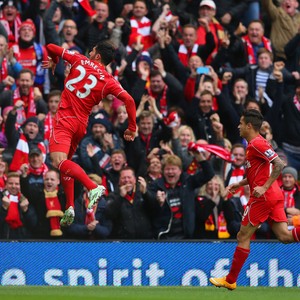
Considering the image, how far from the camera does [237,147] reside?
17.9 m

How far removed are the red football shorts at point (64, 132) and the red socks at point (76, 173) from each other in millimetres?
204

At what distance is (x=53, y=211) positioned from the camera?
16609mm

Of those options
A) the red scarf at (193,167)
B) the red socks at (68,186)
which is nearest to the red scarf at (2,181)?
the red socks at (68,186)

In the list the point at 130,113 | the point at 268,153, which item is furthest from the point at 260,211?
the point at 130,113

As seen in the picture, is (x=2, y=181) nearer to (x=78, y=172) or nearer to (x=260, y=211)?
(x=78, y=172)

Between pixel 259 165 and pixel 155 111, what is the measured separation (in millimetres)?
5478

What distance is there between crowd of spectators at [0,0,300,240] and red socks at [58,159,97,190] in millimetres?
2541

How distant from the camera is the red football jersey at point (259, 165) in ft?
44.6

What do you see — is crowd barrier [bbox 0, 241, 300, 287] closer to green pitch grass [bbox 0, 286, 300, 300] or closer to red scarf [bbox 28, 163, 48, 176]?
green pitch grass [bbox 0, 286, 300, 300]

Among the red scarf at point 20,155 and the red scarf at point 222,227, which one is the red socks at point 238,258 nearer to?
the red scarf at point 222,227

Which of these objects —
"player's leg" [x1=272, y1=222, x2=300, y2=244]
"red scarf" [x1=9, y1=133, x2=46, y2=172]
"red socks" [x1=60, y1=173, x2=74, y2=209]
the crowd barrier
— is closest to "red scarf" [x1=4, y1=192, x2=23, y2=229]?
the crowd barrier

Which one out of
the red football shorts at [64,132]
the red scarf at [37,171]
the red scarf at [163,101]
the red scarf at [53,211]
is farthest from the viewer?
the red scarf at [163,101]

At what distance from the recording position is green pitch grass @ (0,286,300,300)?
12.8 metres

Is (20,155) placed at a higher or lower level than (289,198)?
higher
